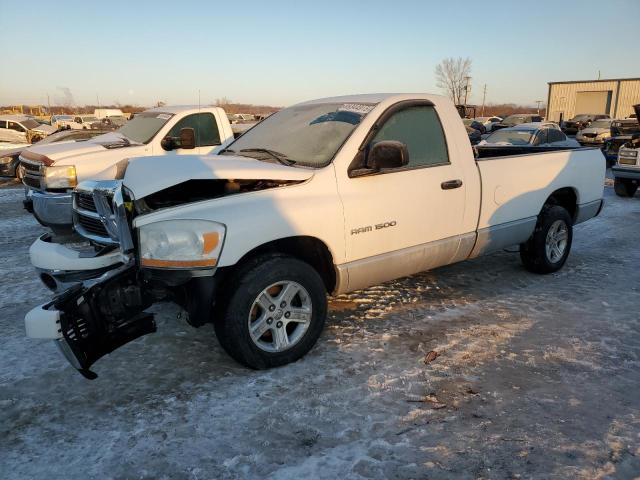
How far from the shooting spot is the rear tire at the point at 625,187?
1125 cm

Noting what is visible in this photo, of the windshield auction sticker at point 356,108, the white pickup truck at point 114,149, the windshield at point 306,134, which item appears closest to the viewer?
the windshield at point 306,134

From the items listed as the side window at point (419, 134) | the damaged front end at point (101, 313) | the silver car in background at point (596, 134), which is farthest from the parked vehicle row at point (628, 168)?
the silver car in background at point (596, 134)

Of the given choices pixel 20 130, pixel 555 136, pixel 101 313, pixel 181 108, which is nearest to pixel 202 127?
pixel 181 108

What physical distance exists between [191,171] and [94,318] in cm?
109

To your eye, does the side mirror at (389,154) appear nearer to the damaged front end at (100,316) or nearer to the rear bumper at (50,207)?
the damaged front end at (100,316)

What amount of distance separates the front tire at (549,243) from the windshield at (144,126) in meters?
5.74

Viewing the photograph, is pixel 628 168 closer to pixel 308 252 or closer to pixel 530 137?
pixel 530 137

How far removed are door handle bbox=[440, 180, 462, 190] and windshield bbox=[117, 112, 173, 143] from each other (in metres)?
5.25

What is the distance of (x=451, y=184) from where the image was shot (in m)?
4.31

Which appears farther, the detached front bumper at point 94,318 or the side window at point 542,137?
the side window at point 542,137

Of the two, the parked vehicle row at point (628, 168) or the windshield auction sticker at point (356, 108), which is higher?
the windshield auction sticker at point (356, 108)

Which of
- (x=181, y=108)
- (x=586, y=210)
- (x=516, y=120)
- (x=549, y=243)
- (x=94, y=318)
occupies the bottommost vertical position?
(x=549, y=243)

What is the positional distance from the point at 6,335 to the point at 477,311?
4078 mm

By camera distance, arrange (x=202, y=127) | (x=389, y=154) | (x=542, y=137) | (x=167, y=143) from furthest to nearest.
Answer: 1. (x=542, y=137)
2. (x=202, y=127)
3. (x=167, y=143)
4. (x=389, y=154)
